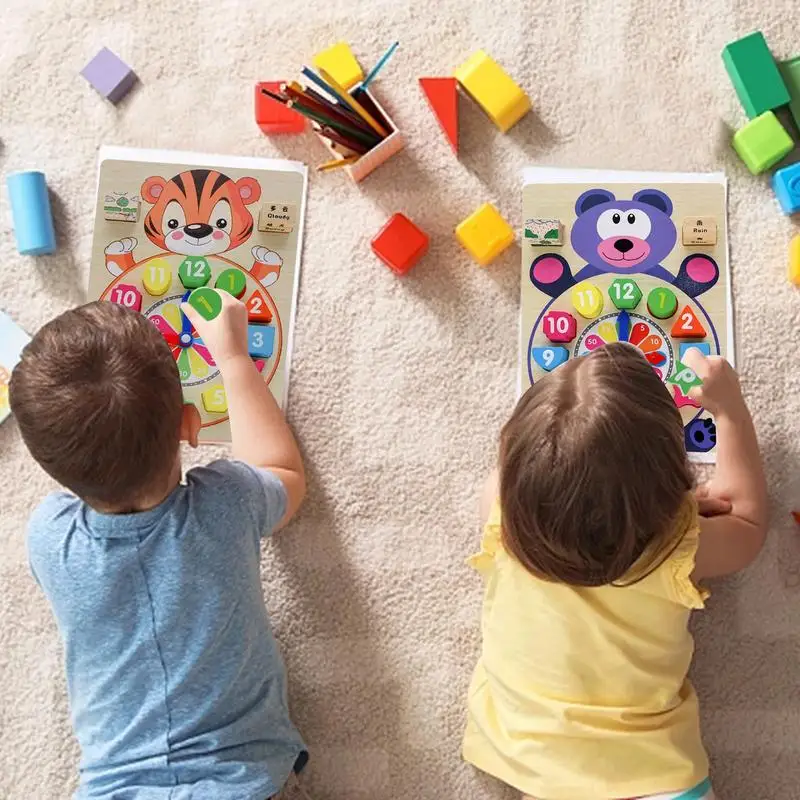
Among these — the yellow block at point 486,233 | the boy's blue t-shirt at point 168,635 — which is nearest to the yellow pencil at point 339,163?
the yellow block at point 486,233

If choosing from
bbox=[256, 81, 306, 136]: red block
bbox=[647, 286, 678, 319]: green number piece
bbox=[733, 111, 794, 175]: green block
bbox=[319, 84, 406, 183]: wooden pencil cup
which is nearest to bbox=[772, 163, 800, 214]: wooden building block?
bbox=[733, 111, 794, 175]: green block

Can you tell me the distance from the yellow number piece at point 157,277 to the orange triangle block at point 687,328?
1.65 ft

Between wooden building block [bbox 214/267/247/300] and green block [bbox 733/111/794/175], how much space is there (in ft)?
1.67

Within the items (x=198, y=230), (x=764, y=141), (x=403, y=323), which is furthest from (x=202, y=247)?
(x=764, y=141)

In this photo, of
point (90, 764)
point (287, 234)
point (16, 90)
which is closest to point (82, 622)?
point (90, 764)

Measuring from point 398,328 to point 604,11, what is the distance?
39cm

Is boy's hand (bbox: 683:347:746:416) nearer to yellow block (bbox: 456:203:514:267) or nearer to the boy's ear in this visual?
yellow block (bbox: 456:203:514:267)

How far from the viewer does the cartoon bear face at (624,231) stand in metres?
0.92

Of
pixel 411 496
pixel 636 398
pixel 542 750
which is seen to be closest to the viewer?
pixel 636 398

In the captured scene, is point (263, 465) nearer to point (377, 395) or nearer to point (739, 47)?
point (377, 395)

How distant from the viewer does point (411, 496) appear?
0.91m

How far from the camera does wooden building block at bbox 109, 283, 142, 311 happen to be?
0.94 m

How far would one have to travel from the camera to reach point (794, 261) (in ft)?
2.96

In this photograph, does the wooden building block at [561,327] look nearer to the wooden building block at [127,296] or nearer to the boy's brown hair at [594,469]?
the boy's brown hair at [594,469]
